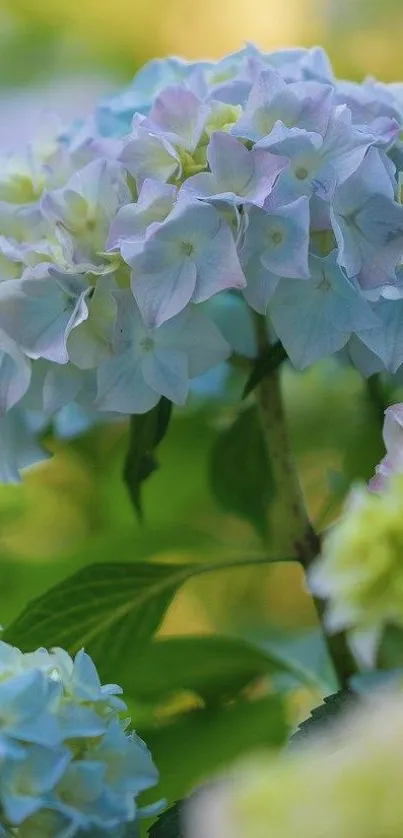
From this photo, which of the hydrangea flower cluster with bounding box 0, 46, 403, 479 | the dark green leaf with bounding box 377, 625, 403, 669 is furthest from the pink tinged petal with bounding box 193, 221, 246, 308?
the dark green leaf with bounding box 377, 625, 403, 669

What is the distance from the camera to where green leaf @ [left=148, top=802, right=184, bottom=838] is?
1.05ft

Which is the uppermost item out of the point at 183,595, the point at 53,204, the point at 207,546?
the point at 53,204

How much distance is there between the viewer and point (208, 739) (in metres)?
0.46

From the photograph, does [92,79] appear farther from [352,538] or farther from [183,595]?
Answer: [352,538]

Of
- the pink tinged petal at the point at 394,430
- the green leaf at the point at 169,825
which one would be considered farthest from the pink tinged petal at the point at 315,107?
the green leaf at the point at 169,825

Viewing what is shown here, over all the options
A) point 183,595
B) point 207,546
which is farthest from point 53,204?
point 183,595

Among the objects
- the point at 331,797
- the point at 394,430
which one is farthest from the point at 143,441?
the point at 331,797

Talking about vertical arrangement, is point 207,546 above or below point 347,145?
below

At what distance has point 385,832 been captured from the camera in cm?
17

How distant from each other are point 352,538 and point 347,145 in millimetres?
167

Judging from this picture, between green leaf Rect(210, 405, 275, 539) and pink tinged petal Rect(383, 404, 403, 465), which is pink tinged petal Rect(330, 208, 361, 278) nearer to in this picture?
pink tinged petal Rect(383, 404, 403, 465)

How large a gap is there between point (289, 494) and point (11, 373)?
0.12 metres

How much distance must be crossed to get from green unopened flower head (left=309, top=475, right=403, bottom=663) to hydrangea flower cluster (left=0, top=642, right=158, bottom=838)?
0.30 feet

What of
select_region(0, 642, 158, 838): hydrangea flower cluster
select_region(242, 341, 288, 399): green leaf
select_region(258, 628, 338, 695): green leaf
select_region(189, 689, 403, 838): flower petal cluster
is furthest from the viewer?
select_region(258, 628, 338, 695): green leaf
